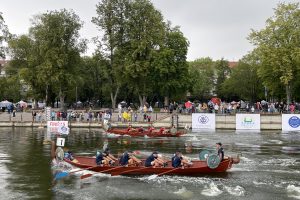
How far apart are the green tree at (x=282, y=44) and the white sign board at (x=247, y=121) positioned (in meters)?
11.4

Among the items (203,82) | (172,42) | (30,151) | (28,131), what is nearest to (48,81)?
(28,131)

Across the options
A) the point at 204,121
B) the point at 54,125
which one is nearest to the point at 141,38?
the point at 204,121

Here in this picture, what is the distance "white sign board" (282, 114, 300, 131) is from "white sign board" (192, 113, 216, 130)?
340 inches

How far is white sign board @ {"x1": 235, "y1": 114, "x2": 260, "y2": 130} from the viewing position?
5419 cm

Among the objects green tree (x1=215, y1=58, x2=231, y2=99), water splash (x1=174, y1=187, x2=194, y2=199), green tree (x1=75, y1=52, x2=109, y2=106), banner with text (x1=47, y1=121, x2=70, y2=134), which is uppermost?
green tree (x1=215, y1=58, x2=231, y2=99)

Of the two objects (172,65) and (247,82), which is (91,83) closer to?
(172,65)

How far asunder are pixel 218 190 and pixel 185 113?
35.4 metres

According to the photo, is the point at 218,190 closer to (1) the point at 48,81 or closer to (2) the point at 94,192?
(2) the point at 94,192

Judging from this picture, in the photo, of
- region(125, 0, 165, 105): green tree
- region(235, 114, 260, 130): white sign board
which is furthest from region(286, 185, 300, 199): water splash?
region(125, 0, 165, 105): green tree

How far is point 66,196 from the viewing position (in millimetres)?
21250

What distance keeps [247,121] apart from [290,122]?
5180 mm

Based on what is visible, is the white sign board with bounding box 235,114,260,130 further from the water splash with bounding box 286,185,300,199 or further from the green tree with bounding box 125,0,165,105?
the water splash with bounding box 286,185,300,199

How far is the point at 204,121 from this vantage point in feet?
181

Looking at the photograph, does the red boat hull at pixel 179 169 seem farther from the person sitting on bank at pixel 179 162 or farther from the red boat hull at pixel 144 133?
the red boat hull at pixel 144 133
